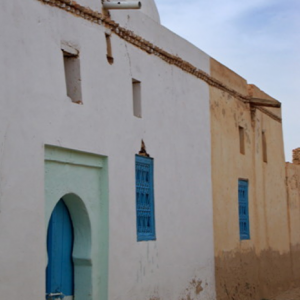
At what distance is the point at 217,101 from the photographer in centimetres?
1294

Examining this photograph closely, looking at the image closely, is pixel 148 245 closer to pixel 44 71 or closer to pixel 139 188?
pixel 139 188

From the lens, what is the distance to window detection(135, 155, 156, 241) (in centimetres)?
940

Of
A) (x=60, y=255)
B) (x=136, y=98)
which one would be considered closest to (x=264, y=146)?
(x=136, y=98)

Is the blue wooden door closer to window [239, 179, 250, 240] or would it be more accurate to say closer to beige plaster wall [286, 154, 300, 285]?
window [239, 179, 250, 240]

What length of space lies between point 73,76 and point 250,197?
7.07 m

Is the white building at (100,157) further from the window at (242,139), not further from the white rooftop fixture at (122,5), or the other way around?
the window at (242,139)

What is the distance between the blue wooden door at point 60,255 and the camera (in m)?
7.73

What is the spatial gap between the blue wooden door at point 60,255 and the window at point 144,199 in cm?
135

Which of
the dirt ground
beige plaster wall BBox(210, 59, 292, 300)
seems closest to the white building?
beige plaster wall BBox(210, 59, 292, 300)

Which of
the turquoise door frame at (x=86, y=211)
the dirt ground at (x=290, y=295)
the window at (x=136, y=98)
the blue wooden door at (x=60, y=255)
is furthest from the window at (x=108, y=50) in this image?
the dirt ground at (x=290, y=295)

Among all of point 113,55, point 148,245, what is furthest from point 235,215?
point 113,55

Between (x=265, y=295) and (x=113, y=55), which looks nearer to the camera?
(x=113, y=55)

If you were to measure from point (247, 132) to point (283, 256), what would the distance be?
12.0ft

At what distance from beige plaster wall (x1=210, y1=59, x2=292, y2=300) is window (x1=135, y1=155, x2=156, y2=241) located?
8.83 feet
